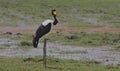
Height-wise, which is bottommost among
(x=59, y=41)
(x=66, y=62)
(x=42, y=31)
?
(x=59, y=41)

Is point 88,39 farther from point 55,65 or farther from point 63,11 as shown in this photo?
point 63,11

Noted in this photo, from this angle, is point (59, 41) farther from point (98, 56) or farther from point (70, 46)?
point (98, 56)

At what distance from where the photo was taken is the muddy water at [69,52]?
19.9 meters

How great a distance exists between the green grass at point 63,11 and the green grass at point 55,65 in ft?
59.8

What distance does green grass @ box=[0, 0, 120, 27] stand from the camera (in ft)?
129

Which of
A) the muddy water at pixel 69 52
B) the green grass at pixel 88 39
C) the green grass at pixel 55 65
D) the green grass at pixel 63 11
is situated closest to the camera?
the green grass at pixel 55 65

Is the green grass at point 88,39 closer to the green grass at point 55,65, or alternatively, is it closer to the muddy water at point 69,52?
the muddy water at point 69,52

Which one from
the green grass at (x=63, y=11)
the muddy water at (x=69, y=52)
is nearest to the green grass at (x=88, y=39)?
the muddy water at (x=69, y=52)

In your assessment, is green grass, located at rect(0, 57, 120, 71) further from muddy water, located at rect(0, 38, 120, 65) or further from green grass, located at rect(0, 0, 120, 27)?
green grass, located at rect(0, 0, 120, 27)

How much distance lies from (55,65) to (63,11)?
3231 cm

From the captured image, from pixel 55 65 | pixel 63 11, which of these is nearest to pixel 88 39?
pixel 55 65

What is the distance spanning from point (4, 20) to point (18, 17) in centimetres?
267

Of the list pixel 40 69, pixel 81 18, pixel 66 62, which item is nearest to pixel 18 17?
pixel 81 18

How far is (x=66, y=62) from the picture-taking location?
58.0 ft
